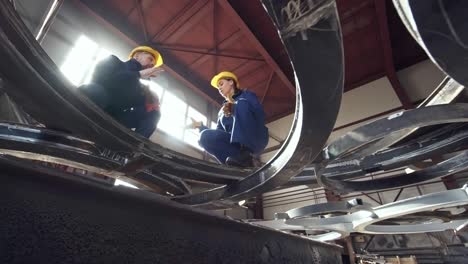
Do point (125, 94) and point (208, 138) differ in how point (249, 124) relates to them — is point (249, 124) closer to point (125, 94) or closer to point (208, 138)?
point (208, 138)

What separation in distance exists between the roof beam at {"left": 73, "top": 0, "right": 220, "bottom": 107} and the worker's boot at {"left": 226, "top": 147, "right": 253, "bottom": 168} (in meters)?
5.09

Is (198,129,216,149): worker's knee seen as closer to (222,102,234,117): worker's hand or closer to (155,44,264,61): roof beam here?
(222,102,234,117): worker's hand

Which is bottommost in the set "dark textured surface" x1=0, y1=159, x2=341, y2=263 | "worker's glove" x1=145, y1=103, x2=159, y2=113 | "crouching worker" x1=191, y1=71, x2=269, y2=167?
"dark textured surface" x1=0, y1=159, x2=341, y2=263

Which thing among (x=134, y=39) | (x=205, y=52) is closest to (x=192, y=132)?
(x=205, y=52)

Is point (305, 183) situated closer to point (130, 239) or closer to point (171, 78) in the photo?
point (130, 239)

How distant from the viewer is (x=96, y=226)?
2.14 ft

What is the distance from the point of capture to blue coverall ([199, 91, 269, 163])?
194 centimetres

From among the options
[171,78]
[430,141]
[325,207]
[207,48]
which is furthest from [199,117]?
[430,141]

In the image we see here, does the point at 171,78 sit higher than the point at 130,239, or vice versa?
the point at 171,78

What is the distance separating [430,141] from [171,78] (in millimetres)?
6226

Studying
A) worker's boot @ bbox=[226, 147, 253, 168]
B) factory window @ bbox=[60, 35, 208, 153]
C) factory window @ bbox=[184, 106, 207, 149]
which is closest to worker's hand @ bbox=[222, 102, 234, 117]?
worker's boot @ bbox=[226, 147, 253, 168]

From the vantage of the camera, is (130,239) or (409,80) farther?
(409,80)

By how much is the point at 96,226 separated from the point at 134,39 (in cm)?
616

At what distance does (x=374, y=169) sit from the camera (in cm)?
167
